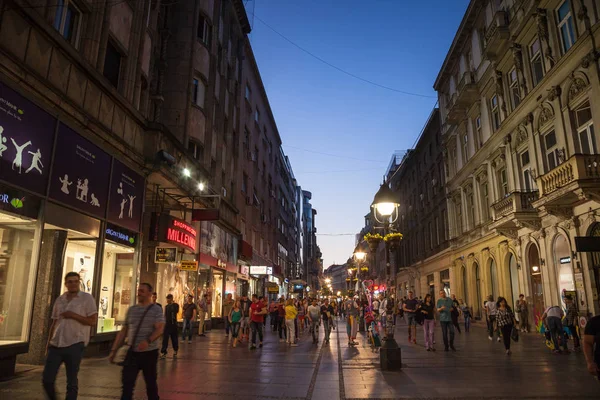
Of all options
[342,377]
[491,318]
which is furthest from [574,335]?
[342,377]

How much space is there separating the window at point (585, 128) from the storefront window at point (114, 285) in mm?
17095

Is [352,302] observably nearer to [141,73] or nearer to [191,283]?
[191,283]

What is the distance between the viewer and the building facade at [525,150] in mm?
15922

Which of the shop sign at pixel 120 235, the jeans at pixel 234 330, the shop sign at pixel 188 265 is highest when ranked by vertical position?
the shop sign at pixel 120 235

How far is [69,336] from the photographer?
18.5 ft

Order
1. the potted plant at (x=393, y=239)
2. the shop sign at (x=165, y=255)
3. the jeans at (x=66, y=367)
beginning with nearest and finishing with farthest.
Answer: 1. the jeans at (x=66, y=367)
2. the potted plant at (x=393, y=239)
3. the shop sign at (x=165, y=255)

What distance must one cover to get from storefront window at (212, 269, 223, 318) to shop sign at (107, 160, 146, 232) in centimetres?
1056

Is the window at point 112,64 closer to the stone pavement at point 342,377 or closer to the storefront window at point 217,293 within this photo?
the stone pavement at point 342,377

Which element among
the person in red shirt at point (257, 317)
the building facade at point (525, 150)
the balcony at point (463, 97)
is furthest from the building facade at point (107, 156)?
the balcony at point (463, 97)

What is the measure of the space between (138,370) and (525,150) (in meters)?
21.4

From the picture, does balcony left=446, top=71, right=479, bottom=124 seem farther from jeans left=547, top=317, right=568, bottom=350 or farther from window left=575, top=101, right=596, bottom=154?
jeans left=547, top=317, right=568, bottom=350

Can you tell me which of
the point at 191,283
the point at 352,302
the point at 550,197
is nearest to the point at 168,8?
the point at 191,283

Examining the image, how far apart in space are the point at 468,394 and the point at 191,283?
15395mm

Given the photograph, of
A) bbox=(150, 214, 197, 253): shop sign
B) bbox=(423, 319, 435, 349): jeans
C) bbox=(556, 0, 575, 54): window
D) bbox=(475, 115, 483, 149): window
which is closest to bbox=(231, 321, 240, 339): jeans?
bbox=(150, 214, 197, 253): shop sign
